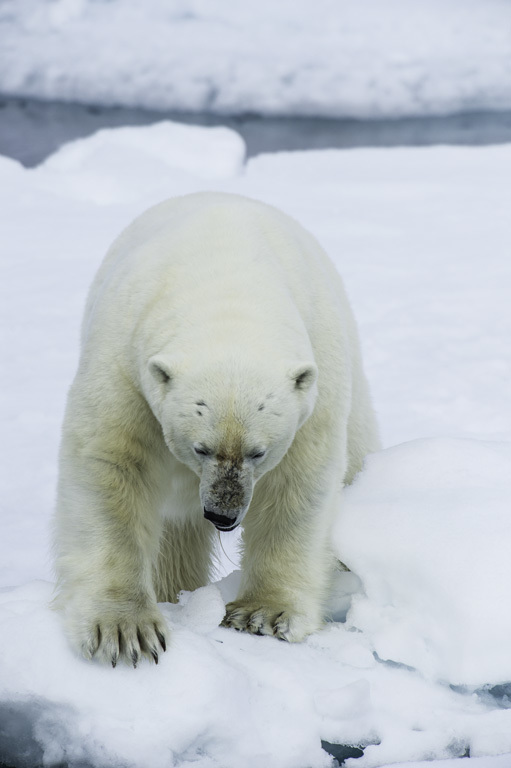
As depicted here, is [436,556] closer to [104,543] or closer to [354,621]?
[354,621]

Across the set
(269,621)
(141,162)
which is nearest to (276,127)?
(141,162)

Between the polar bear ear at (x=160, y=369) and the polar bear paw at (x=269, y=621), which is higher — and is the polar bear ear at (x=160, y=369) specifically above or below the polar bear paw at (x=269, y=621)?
above

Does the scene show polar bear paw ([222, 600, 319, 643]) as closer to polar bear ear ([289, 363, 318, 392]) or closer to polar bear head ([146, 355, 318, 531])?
polar bear head ([146, 355, 318, 531])

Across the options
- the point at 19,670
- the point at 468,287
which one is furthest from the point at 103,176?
the point at 19,670

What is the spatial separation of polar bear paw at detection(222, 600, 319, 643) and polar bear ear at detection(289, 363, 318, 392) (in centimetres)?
68

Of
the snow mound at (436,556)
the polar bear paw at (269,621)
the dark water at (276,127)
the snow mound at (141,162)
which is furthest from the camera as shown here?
the dark water at (276,127)

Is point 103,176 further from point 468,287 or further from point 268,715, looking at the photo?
point 268,715

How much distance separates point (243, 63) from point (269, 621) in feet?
27.0

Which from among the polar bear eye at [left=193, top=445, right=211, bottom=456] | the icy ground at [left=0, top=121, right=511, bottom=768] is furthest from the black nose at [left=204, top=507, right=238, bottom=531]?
the icy ground at [left=0, top=121, right=511, bottom=768]

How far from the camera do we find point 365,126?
9.57 m

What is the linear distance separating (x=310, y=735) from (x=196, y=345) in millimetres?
893

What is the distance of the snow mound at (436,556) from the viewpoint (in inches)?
90.4

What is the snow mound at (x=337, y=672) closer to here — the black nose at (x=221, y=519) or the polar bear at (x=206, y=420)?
the polar bear at (x=206, y=420)

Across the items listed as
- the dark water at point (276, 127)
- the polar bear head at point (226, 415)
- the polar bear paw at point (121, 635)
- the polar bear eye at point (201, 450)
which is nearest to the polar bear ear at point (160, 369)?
the polar bear head at point (226, 415)
